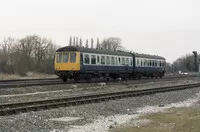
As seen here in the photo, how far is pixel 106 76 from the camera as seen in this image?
38344 mm

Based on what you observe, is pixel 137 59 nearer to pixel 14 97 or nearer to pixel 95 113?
pixel 14 97

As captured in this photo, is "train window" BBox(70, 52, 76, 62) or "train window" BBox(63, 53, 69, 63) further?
"train window" BBox(63, 53, 69, 63)

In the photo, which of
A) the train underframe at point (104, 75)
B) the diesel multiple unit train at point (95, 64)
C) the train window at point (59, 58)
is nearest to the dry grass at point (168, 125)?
the diesel multiple unit train at point (95, 64)

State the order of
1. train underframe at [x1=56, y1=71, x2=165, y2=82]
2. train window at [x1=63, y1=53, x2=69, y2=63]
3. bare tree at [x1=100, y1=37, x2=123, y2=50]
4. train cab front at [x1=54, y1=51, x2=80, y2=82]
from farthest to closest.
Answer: bare tree at [x1=100, y1=37, x2=123, y2=50]
train window at [x1=63, y1=53, x2=69, y2=63]
train underframe at [x1=56, y1=71, x2=165, y2=82]
train cab front at [x1=54, y1=51, x2=80, y2=82]

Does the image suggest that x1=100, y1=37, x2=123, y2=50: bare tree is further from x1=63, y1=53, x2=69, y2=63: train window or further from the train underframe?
x1=63, y1=53, x2=69, y2=63: train window

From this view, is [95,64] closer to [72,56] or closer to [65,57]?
[72,56]

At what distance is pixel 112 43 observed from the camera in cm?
11938

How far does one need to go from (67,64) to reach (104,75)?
554 centimetres

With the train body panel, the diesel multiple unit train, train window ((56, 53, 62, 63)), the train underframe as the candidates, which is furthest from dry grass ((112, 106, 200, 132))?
train window ((56, 53, 62, 63))

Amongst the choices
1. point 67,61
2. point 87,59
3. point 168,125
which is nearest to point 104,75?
point 87,59

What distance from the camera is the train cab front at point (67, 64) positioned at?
32719 mm

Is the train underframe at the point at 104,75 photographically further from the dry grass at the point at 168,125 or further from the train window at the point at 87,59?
the dry grass at the point at 168,125

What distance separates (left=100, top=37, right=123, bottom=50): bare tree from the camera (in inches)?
4498

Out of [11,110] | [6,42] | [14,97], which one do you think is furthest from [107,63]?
[6,42]
